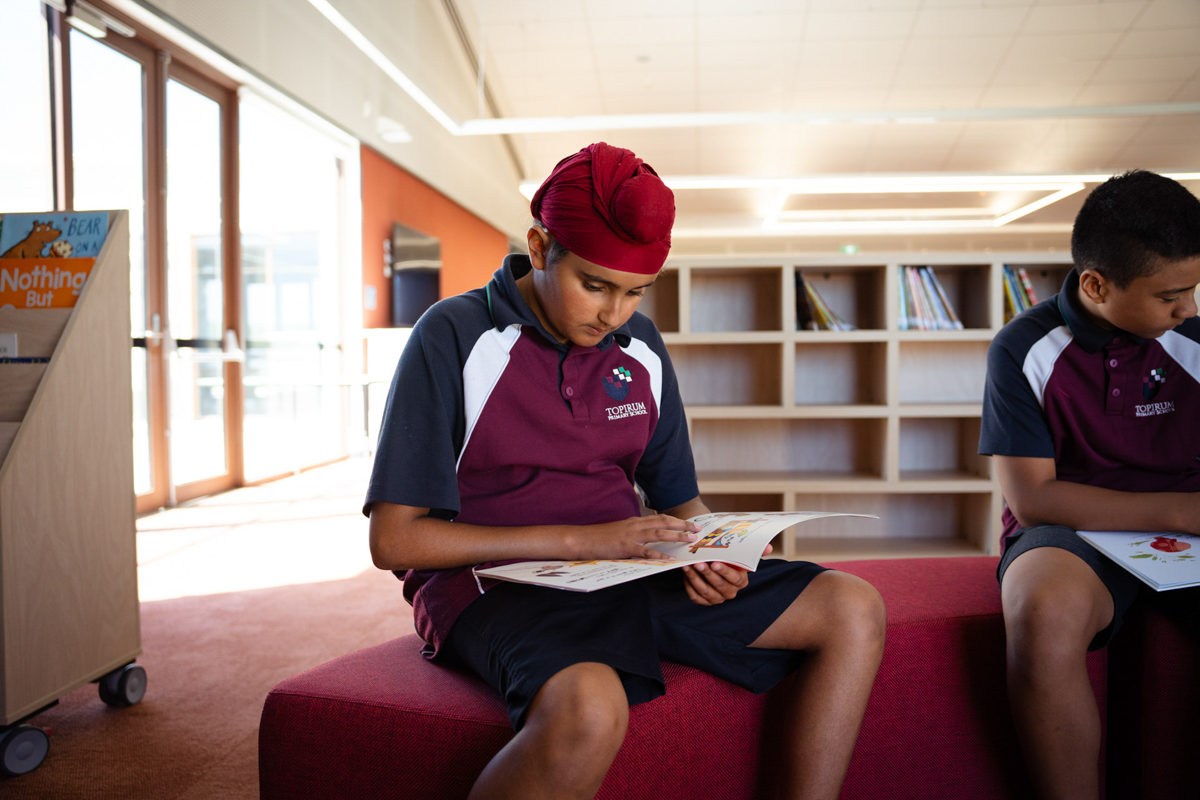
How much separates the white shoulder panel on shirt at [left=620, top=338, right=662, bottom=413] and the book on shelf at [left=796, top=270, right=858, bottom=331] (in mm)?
1643

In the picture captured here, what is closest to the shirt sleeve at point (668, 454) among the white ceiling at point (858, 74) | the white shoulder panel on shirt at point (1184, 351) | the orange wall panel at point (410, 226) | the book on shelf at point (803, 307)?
the white shoulder panel on shirt at point (1184, 351)

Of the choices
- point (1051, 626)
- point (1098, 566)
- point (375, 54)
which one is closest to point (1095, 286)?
point (1098, 566)

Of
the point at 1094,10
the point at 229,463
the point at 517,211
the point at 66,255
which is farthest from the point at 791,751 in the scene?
the point at 517,211

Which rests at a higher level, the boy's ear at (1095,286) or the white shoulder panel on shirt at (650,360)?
the boy's ear at (1095,286)

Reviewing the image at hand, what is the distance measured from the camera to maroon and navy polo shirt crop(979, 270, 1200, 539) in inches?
53.0

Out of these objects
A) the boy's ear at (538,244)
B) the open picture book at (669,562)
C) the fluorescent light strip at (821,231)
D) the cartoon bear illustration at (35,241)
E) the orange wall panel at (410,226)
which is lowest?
the open picture book at (669,562)

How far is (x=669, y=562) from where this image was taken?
2.90 ft

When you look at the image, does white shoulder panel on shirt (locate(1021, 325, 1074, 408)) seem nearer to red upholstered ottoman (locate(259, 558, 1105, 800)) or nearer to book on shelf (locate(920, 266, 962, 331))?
red upholstered ottoman (locate(259, 558, 1105, 800))

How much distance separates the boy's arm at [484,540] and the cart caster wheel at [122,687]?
1213 mm

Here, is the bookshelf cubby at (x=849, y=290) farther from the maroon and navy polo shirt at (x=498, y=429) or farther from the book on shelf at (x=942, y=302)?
the maroon and navy polo shirt at (x=498, y=429)

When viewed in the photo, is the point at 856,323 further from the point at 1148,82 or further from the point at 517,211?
the point at 517,211

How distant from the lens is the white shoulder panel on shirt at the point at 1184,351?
4.57ft

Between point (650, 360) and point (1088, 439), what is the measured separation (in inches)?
31.4

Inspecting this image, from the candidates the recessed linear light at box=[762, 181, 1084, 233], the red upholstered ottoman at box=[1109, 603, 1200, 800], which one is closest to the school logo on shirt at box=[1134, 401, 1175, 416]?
the red upholstered ottoman at box=[1109, 603, 1200, 800]
